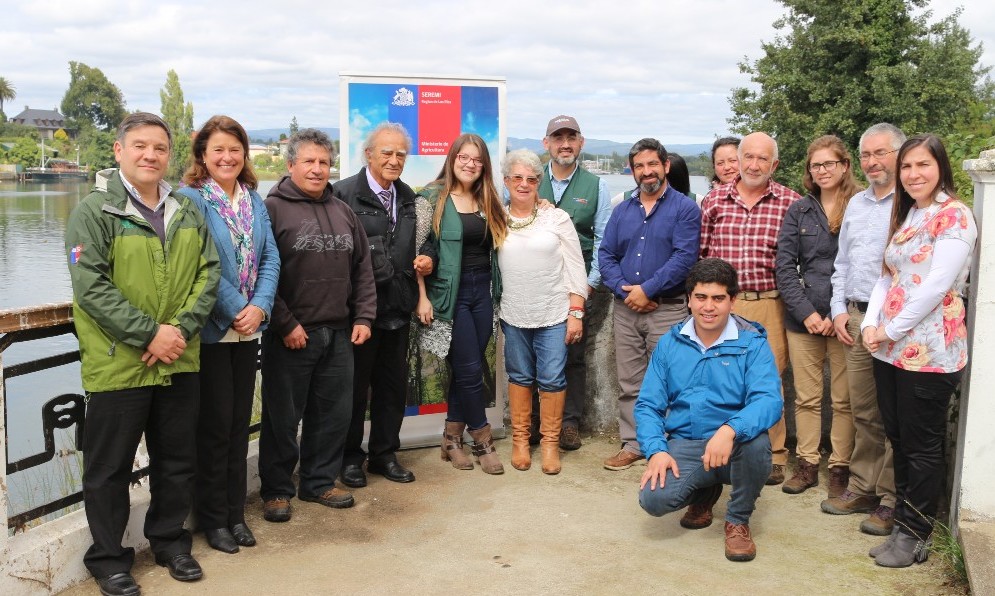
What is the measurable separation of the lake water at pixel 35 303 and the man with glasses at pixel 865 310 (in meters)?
1.39

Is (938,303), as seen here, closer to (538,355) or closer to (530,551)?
(530,551)

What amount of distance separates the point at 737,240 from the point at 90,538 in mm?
3277

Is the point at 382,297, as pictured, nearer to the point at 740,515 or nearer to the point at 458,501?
the point at 458,501

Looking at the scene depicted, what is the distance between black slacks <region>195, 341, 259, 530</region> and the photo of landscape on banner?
172 cm

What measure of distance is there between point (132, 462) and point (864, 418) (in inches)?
127

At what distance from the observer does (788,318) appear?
4.36 m

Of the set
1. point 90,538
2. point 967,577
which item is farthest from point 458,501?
point 967,577

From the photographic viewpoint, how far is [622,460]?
4789mm

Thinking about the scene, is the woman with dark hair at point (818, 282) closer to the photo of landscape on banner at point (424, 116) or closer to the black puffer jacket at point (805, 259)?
the black puffer jacket at point (805, 259)

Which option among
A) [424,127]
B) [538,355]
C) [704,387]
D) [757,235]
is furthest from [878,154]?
[424,127]

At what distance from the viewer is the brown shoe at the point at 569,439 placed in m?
5.16

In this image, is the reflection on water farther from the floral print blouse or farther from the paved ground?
the floral print blouse

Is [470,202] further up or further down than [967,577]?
further up

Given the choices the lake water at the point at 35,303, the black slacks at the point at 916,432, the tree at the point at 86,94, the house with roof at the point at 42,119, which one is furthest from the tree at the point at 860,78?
the house with roof at the point at 42,119
